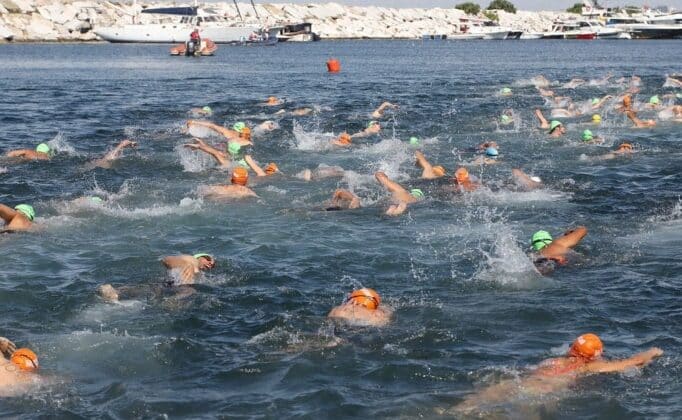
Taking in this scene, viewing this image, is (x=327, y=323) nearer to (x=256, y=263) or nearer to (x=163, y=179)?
(x=256, y=263)

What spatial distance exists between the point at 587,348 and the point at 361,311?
2652mm

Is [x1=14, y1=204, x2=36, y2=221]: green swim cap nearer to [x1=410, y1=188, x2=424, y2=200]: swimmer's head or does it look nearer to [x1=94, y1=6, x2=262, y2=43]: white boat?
[x1=410, y1=188, x2=424, y2=200]: swimmer's head

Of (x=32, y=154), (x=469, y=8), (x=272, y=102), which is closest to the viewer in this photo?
(x=32, y=154)

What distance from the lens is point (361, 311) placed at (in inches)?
402

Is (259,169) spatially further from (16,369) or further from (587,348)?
(587,348)

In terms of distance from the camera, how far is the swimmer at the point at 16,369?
8.41 meters

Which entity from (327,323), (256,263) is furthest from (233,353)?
(256,263)

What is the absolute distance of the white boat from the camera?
296ft

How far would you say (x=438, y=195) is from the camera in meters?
16.9

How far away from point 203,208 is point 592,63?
161 ft

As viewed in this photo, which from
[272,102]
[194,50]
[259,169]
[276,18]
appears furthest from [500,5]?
[259,169]

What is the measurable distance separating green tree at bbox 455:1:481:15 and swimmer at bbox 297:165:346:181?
161 m

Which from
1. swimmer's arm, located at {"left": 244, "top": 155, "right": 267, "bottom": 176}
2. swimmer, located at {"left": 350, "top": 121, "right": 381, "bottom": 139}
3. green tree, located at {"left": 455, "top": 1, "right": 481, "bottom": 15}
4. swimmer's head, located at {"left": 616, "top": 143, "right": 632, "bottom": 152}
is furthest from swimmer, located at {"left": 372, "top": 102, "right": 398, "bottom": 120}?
green tree, located at {"left": 455, "top": 1, "right": 481, "bottom": 15}

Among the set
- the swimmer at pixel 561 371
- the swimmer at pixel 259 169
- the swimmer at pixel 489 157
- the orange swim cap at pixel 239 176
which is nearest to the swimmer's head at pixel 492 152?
the swimmer at pixel 489 157
